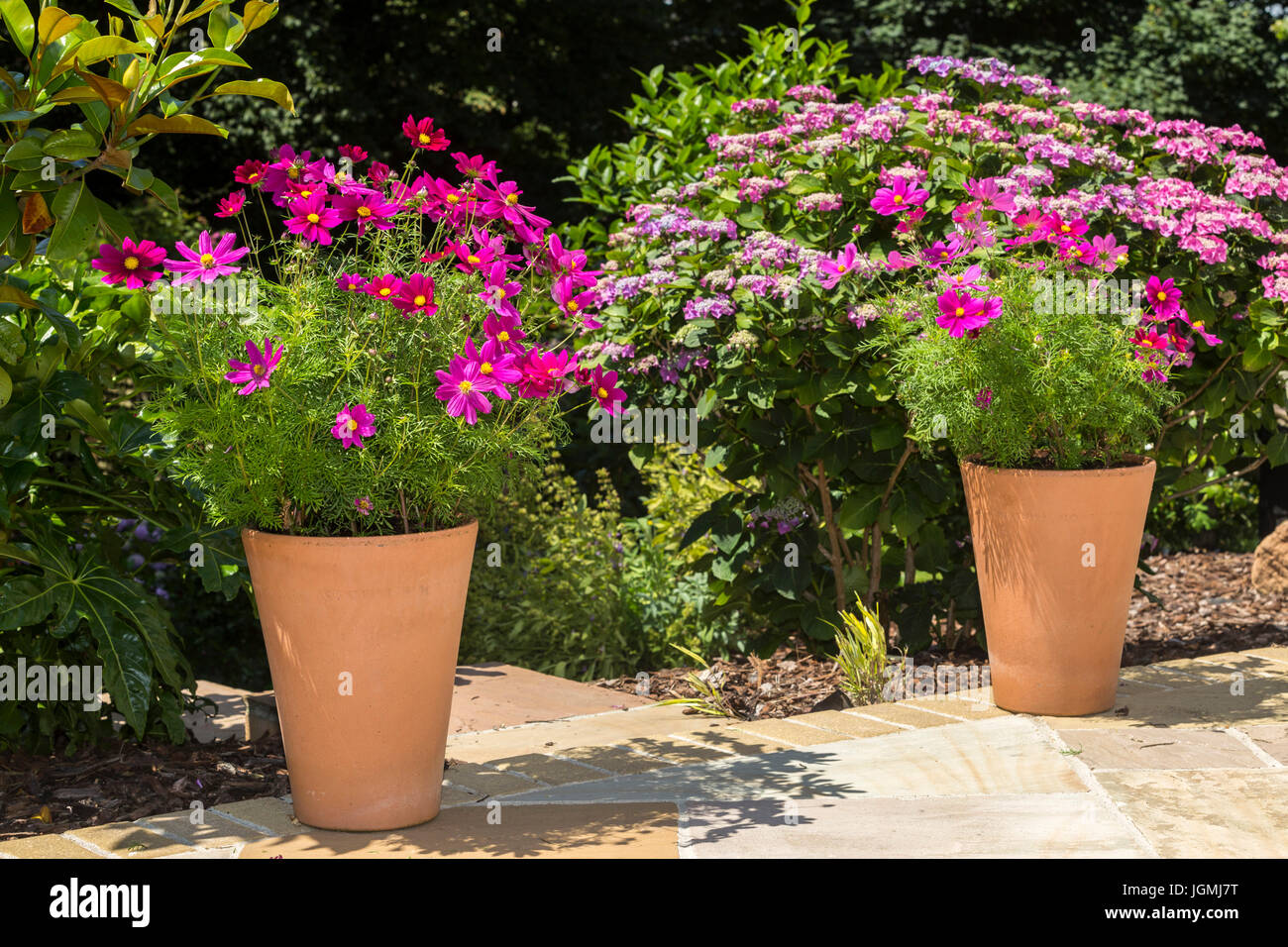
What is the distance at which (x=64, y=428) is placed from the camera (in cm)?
385

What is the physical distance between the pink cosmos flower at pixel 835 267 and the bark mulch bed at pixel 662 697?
1449 mm

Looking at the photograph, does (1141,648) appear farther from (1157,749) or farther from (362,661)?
(362,661)

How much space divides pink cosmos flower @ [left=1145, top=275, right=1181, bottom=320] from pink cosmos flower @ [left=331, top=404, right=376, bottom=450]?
2714 millimetres

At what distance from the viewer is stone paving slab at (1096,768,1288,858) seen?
288 centimetres

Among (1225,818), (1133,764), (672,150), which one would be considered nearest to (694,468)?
(672,150)

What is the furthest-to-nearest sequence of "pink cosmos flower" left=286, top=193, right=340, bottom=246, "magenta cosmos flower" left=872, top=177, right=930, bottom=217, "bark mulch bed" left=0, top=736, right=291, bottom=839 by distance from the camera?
"magenta cosmos flower" left=872, top=177, right=930, bottom=217 → "bark mulch bed" left=0, top=736, right=291, bottom=839 → "pink cosmos flower" left=286, top=193, right=340, bottom=246

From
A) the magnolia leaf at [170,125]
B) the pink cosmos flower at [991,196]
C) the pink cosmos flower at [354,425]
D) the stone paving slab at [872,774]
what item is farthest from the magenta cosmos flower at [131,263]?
the pink cosmos flower at [991,196]

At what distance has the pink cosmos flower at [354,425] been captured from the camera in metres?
2.84

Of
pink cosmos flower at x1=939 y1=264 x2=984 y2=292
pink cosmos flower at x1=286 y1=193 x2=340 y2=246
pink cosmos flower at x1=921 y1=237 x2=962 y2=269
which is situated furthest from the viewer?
pink cosmos flower at x1=921 y1=237 x2=962 y2=269

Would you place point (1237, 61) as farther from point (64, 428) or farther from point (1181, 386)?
point (64, 428)

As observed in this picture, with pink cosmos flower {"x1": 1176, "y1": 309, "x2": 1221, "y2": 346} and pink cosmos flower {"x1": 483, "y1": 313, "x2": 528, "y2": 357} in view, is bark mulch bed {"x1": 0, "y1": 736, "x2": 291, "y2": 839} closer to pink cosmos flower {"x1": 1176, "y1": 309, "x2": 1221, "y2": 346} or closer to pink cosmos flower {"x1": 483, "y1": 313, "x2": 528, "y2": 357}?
pink cosmos flower {"x1": 483, "y1": 313, "x2": 528, "y2": 357}

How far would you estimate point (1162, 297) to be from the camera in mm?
4262

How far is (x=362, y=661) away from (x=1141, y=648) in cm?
350

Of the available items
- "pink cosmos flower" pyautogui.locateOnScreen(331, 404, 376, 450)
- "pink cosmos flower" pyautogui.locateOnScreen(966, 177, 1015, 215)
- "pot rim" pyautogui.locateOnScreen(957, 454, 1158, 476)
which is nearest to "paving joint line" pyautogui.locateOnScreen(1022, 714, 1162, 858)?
"pot rim" pyautogui.locateOnScreen(957, 454, 1158, 476)
